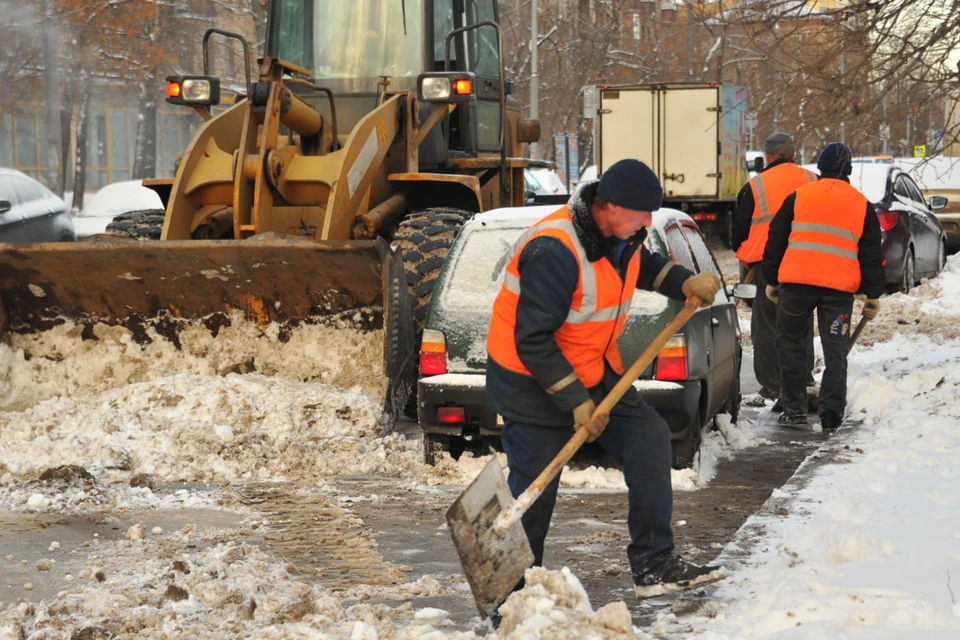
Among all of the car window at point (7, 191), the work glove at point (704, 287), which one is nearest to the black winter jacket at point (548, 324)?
the work glove at point (704, 287)

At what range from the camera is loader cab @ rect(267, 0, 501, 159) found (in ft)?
34.3

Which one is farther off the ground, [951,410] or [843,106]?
[843,106]

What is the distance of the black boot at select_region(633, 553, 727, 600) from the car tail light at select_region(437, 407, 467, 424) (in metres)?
2.25

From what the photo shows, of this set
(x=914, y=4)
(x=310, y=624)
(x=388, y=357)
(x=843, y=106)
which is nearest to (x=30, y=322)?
(x=388, y=357)

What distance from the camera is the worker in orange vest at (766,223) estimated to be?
9.83m

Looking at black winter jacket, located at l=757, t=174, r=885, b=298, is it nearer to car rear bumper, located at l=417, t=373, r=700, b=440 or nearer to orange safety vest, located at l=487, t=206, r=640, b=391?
car rear bumper, located at l=417, t=373, r=700, b=440

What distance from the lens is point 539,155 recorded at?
51031 millimetres

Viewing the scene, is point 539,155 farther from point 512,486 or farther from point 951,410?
A: point 512,486

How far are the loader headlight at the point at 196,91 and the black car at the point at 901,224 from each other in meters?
8.31

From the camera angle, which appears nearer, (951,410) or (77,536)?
(77,536)

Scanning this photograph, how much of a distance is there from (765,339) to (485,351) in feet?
11.1

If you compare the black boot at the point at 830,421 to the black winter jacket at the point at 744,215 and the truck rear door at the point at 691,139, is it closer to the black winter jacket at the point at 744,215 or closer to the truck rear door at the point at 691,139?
the black winter jacket at the point at 744,215

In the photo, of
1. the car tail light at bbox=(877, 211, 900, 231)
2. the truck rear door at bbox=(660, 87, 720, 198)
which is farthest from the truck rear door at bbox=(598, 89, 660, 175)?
the car tail light at bbox=(877, 211, 900, 231)

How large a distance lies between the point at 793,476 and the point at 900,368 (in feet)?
13.6
